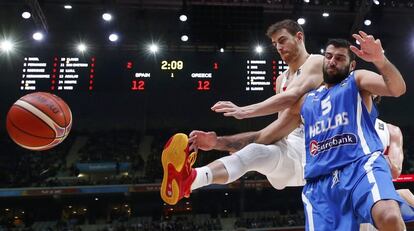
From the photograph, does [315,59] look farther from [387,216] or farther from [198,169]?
[387,216]

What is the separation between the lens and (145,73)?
34.6ft

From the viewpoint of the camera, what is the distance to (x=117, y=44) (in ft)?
38.0

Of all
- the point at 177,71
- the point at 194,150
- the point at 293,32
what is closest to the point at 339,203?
the point at 194,150

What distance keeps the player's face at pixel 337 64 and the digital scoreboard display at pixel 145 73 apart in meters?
7.41

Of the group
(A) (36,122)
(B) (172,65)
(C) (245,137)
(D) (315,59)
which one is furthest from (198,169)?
(B) (172,65)

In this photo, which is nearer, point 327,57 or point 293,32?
point 327,57

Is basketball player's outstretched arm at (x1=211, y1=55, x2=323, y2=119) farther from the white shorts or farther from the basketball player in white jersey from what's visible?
the white shorts

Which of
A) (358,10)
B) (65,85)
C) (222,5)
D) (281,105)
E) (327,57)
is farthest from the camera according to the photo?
(358,10)

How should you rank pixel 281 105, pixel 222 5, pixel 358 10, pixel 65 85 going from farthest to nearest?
pixel 358 10 → pixel 222 5 → pixel 65 85 → pixel 281 105

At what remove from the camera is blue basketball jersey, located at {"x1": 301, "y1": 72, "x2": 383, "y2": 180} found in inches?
101

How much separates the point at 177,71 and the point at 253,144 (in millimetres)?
7423

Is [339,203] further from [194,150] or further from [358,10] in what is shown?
[358,10]

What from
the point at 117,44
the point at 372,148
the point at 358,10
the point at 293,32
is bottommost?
the point at 372,148

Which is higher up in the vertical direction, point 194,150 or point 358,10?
point 358,10
